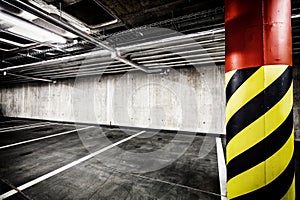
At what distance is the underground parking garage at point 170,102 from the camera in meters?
1.15

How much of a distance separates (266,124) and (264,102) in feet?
0.55

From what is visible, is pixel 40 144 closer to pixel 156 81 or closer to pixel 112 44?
pixel 112 44

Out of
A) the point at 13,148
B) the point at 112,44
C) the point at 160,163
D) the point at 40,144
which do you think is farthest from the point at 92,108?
the point at 160,163

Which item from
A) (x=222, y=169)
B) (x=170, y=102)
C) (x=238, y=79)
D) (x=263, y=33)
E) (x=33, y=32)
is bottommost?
(x=222, y=169)

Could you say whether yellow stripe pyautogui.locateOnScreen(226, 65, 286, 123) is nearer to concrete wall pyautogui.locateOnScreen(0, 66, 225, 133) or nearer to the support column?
the support column

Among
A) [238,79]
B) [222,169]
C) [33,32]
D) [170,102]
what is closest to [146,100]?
[170,102]


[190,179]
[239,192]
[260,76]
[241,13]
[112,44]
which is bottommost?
[190,179]

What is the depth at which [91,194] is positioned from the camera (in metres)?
2.28

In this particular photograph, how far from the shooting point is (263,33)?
1.15 meters

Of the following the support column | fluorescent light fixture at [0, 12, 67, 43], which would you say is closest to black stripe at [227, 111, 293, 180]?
the support column

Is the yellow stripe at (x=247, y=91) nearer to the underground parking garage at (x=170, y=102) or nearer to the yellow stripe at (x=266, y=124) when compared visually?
the underground parking garage at (x=170, y=102)

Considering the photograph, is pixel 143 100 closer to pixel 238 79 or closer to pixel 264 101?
pixel 238 79

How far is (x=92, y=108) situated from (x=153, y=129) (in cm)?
368

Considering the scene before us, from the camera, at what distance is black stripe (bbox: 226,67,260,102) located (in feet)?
3.90
